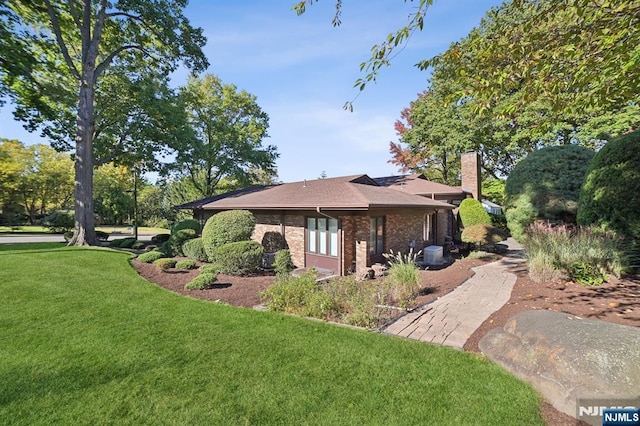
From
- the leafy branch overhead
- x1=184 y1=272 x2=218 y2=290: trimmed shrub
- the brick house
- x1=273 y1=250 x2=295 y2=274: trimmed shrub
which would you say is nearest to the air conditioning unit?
the brick house

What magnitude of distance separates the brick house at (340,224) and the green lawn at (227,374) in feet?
15.5

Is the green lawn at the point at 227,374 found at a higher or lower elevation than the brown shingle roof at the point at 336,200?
lower

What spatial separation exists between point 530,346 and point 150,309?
23.9 ft

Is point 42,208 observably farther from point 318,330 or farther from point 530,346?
point 530,346

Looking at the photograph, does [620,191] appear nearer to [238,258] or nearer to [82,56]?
[238,258]

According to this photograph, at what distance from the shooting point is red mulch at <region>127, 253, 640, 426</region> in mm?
5262

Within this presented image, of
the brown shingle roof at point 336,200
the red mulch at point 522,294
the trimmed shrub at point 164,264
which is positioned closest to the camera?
the red mulch at point 522,294

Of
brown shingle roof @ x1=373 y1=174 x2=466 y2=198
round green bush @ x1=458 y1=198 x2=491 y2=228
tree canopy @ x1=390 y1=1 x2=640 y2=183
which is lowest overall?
round green bush @ x1=458 y1=198 x2=491 y2=228

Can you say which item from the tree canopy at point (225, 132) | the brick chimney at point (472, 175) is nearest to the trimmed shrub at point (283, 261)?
the brick chimney at point (472, 175)

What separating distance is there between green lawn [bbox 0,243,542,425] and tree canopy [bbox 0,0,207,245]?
12.6m

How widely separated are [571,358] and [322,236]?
8413 millimetres

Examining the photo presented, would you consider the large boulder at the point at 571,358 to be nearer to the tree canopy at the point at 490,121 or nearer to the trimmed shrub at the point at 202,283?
the tree canopy at the point at 490,121

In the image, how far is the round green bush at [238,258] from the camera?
10445mm

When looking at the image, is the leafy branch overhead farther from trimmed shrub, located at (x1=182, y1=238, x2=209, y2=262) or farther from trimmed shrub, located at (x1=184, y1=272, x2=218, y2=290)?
trimmed shrub, located at (x1=182, y1=238, x2=209, y2=262)
